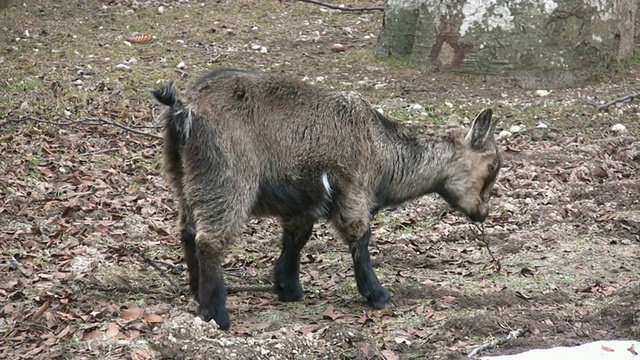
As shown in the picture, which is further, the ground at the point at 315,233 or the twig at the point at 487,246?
the twig at the point at 487,246

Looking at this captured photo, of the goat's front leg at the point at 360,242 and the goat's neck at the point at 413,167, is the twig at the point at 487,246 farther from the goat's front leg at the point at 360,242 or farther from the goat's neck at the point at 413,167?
the goat's front leg at the point at 360,242

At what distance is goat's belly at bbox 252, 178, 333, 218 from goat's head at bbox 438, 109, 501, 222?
1.06 metres

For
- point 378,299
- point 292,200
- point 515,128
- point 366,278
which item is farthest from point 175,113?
point 515,128

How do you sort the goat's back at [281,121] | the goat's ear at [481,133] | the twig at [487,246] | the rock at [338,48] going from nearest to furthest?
the goat's back at [281,121]
the goat's ear at [481,133]
the twig at [487,246]
the rock at [338,48]

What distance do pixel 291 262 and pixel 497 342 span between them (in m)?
1.56

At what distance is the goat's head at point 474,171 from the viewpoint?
23.3 feet

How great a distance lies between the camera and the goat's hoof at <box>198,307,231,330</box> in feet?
19.8

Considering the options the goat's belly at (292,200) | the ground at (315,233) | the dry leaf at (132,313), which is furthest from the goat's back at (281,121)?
the dry leaf at (132,313)

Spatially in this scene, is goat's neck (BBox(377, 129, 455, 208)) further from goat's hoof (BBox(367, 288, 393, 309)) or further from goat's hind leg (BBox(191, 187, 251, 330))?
goat's hind leg (BBox(191, 187, 251, 330))

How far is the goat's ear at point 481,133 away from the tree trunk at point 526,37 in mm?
4182

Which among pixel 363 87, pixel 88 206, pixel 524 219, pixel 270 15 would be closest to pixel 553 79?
pixel 363 87

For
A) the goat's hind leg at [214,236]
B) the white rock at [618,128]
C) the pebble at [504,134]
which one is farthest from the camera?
the white rock at [618,128]

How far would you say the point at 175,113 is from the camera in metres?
6.04

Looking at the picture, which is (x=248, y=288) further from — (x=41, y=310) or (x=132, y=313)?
(x=41, y=310)
